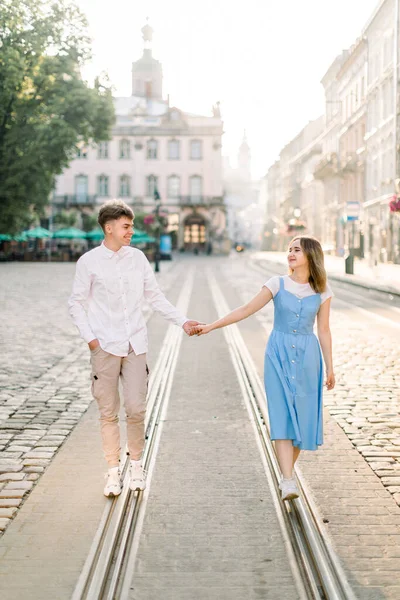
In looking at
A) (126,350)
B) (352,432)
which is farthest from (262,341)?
(126,350)

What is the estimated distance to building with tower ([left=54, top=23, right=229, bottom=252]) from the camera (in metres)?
80.9

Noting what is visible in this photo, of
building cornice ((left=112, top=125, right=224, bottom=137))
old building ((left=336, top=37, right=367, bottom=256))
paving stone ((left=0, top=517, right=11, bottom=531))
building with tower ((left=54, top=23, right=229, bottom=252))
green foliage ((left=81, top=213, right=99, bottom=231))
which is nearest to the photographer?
paving stone ((left=0, top=517, right=11, bottom=531))

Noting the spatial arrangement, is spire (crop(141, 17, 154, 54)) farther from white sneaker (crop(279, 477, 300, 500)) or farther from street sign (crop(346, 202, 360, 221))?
white sneaker (crop(279, 477, 300, 500))

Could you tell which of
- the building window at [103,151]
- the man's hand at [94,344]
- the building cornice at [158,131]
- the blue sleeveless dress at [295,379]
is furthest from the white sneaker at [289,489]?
the building cornice at [158,131]

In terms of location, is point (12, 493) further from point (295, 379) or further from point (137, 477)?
point (295, 379)

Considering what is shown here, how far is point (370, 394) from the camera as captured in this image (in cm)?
829

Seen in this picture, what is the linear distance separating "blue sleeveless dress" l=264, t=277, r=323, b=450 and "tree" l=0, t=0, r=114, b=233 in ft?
85.0

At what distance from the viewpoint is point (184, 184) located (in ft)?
268

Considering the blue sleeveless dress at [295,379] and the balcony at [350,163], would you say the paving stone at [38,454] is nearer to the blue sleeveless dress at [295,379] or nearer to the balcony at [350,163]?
the blue sleeveless dress at [295,379]

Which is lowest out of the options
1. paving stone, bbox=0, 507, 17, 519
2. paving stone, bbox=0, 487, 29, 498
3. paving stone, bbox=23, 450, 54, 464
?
paving stone, bbox=0, 507, 17, 519

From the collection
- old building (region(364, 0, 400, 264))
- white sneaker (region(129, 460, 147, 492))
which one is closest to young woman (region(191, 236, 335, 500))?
white sneaker (region(129, 460, 147, 492))

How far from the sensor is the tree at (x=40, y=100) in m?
30.4

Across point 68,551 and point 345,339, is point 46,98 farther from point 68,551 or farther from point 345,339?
point 68,551

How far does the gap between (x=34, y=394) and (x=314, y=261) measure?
429 cm
